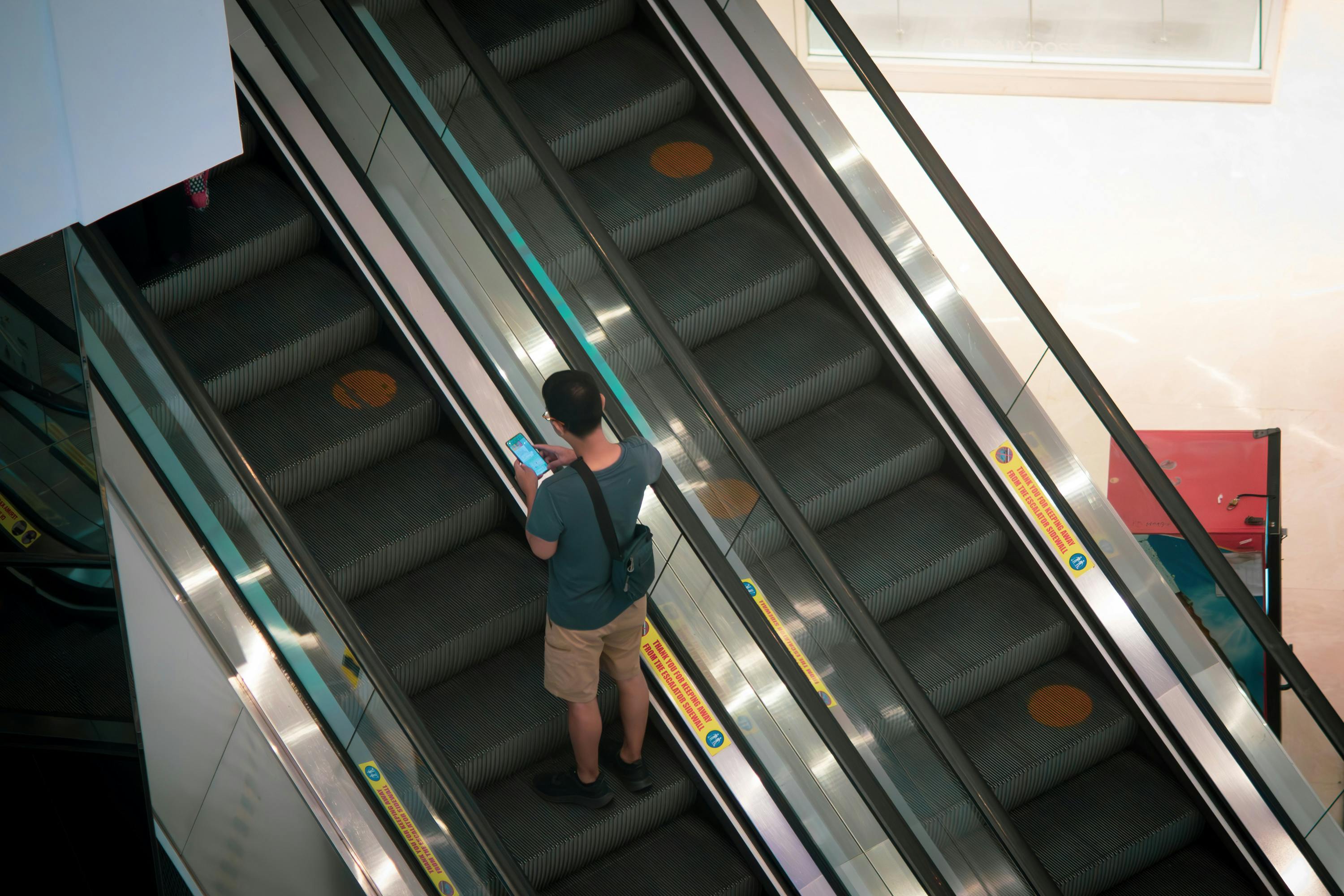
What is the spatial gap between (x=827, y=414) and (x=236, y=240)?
9.51ft

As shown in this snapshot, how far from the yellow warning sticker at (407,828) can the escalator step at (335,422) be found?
1255 mm

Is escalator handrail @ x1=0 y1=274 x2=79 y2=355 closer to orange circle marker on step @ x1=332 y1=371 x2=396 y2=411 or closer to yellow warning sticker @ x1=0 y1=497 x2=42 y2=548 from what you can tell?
yellow warning sticker @ x1=0 y1=497 x2=42 y2=548

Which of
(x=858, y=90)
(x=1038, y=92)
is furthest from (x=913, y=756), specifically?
(x=1038, y=92)

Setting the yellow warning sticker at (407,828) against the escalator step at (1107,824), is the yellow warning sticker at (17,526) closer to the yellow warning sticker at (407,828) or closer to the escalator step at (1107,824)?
the yellow warning sticker at (407,828)

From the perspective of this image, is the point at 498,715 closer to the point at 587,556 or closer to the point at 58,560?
the point at 587,556

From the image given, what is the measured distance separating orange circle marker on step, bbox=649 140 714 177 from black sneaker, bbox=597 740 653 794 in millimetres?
2813

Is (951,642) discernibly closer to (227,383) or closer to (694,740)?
(694,740)

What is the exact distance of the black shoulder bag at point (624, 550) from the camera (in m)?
4.04

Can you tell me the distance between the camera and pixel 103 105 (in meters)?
3.17

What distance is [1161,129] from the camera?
8.17 m

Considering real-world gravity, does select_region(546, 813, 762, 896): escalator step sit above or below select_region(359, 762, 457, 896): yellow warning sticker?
below

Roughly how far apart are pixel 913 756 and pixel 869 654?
1.41 ft

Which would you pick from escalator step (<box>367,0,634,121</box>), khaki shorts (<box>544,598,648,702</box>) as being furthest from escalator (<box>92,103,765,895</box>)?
escalator step (<box>367,0,634,121</box>)

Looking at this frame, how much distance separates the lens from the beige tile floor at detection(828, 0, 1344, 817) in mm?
7816
